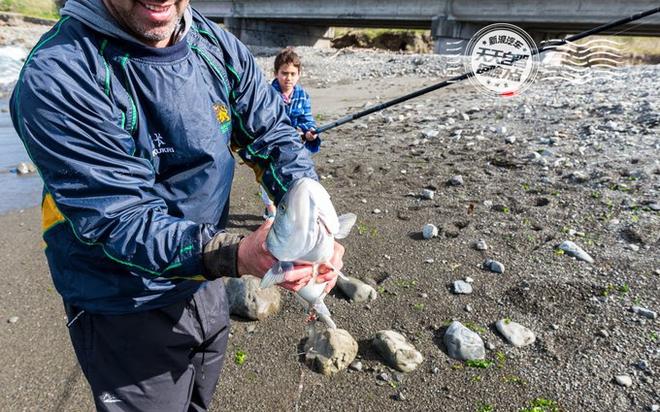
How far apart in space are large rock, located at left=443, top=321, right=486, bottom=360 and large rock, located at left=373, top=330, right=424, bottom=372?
246 millimetres

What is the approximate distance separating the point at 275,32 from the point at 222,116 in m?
39.0

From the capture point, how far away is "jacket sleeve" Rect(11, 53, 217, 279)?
1.45m

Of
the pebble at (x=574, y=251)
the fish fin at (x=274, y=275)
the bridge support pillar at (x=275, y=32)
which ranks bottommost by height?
the pebble at (x=574, y=251)

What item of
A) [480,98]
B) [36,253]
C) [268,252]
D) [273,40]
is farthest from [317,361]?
[273,40]

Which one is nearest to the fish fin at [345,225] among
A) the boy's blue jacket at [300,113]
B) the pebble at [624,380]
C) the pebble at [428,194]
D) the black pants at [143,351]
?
the black pants at [143,351]

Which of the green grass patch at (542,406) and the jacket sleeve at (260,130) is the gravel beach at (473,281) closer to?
the green grass patch at (542,406)

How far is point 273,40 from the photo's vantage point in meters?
38.0

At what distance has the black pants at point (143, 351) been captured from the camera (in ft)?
6.57

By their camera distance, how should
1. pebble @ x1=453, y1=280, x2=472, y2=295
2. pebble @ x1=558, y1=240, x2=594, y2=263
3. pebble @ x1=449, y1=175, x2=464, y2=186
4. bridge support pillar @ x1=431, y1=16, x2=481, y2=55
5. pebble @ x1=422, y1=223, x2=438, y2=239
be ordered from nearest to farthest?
pebble @ x1=453, y1=280, x2=472, y2=295, pebble @ x1=558, y1=240, x2=594, y2=263, pebble @ x1=422, y1=223, x2=438, y2=239, pebble @ x1=449, y1=175, x2=464, y2=186, bridge support pillar @ x1=431, y1=16, x2=481, y2=55

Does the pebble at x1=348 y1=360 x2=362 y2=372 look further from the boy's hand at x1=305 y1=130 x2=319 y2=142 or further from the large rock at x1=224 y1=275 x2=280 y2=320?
the boy's hand at x1=305 y1=130 x2=319 y2=142

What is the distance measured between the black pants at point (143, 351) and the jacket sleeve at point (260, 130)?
68 centimetres

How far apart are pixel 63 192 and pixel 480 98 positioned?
1001 centimetres

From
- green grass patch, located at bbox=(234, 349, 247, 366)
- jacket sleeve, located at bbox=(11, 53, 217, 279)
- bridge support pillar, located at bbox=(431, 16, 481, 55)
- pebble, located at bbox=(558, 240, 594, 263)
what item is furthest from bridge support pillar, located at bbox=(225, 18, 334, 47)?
jacket sleeve, located at bbox=(11, 53, 217, 279)

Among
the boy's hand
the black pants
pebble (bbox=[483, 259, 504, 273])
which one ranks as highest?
the boy's hand
